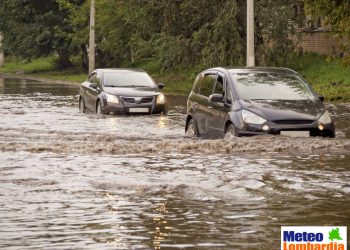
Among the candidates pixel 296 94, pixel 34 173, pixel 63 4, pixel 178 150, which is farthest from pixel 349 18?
pixel 63 4

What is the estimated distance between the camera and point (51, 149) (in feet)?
52.4

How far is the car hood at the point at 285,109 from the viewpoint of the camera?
15688 millimetres

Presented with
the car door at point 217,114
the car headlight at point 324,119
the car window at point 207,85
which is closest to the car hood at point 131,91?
the car window at point 207,85

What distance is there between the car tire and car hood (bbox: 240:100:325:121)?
218cm

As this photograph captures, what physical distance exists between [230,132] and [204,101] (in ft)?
5.12

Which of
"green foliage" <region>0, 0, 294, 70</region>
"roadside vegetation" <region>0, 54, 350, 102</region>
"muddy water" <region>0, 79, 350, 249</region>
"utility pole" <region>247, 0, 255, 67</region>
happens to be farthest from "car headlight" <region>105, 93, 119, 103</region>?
"green foliage" <region>0, 0, 294, 70</region>

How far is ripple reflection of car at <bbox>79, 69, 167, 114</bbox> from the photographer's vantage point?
84.7 feet

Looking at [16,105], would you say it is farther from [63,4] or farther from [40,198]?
[63,4]

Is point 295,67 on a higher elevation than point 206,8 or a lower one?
lower

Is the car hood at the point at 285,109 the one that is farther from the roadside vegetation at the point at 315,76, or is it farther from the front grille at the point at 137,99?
the roadside vegetation at the point at 315,76

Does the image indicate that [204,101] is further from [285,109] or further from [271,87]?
[285,109]

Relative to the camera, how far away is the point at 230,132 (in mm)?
16297

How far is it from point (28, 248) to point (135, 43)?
1508 inches

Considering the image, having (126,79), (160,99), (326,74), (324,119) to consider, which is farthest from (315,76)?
(324,119)
